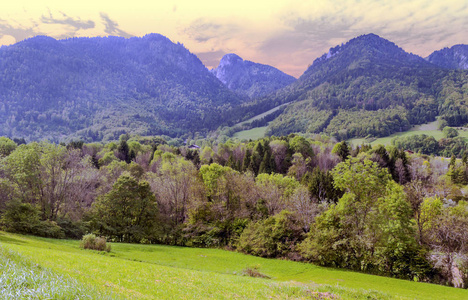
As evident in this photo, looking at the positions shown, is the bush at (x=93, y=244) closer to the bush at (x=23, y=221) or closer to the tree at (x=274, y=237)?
the bush at (x=23, y=221)

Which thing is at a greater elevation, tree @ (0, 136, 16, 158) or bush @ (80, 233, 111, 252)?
tree @ (0, 136, 16, 158)

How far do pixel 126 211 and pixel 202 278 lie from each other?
111 ft

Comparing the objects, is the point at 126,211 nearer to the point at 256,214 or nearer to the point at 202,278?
the point at 256,214

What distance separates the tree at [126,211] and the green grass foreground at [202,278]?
12097mm

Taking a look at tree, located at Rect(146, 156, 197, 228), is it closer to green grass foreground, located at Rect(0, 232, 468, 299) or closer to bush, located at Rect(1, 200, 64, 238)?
green grass foreground, located at Rect(0, 232, 468, 299)

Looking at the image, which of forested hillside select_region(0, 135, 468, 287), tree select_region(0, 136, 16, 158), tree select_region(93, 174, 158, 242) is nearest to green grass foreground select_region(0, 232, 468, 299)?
forested hillside select_region(0, 135, 468, 287)

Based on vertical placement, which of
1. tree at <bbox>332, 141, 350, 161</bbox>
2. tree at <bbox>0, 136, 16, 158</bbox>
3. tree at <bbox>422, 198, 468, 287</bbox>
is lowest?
tree at <bbox>422, 198, 468, 287</bbox>

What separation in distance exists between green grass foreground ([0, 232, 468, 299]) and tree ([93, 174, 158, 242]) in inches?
476

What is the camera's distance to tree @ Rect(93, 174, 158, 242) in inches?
1900

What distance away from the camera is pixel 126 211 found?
50.1 m

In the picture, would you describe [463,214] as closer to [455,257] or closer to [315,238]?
[455,257]

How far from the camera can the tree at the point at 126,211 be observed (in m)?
48.2

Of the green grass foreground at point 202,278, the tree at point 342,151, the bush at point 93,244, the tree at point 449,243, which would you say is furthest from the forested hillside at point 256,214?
the tree at point 342,151

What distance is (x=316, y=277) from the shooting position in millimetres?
33062
